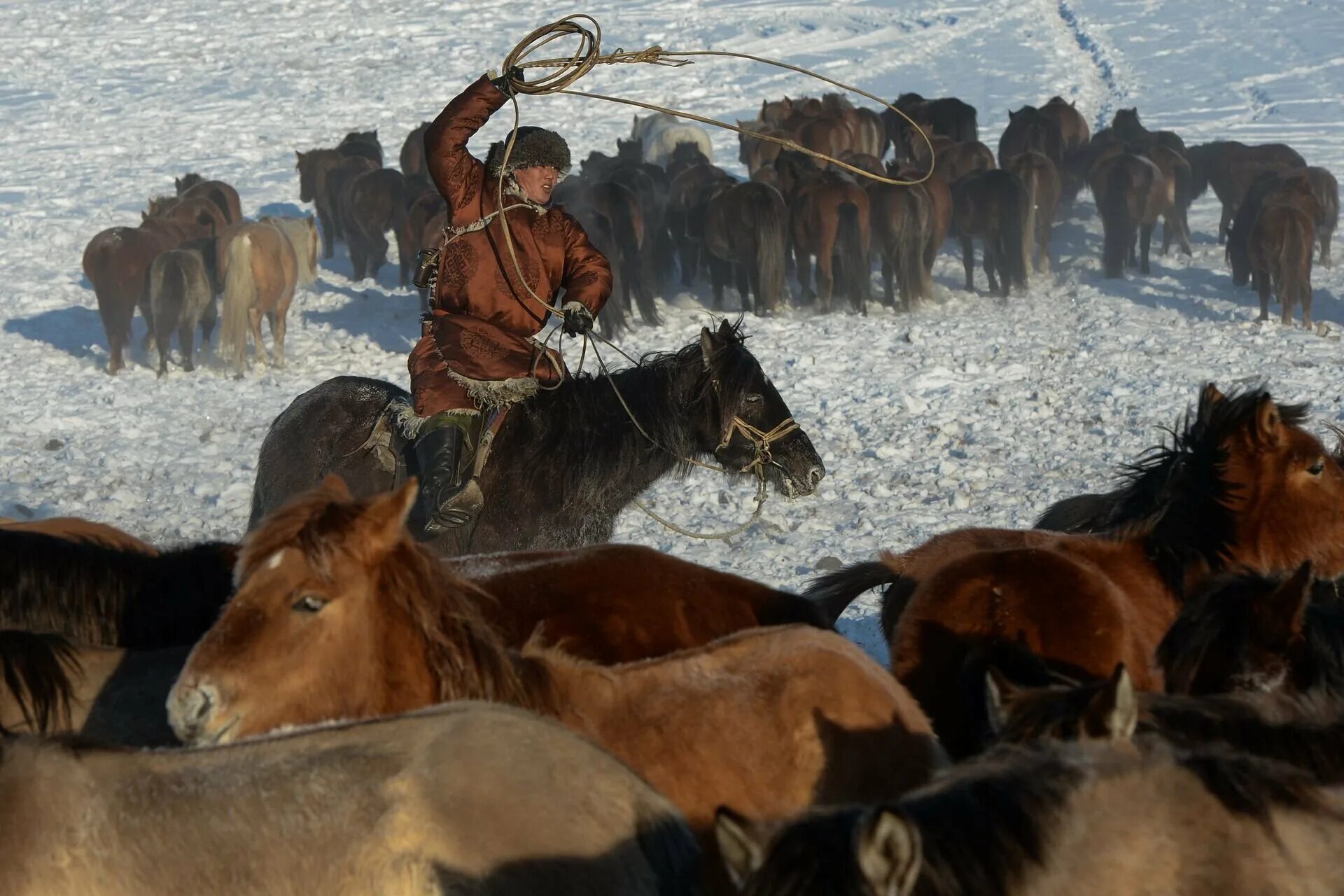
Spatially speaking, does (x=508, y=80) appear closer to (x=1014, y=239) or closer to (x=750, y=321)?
(x=750, y=321)

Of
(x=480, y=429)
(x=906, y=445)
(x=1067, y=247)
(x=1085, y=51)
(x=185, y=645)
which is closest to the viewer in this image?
(x=185, y=645)

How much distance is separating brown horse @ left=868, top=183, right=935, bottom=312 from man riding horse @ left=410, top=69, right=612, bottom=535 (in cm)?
1251

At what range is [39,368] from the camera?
1469cm

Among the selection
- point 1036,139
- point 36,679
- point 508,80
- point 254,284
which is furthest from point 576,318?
point 1036,139

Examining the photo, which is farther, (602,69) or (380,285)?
(602,69)

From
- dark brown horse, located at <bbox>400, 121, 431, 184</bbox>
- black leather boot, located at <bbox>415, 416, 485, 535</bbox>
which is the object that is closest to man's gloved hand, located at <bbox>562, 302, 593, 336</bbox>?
black leather boot, located at <bbox>415, 416, 485, 535</bbox>

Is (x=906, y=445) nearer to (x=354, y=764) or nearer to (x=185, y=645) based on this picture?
(x=185, y=645)

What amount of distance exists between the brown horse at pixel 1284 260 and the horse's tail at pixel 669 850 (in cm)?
1515

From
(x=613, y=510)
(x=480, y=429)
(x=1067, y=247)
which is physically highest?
(x=480, y=429)

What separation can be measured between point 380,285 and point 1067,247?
10.6m

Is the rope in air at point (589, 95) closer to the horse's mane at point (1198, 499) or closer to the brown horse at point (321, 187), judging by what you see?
the horse's mane at point (1198, 499)

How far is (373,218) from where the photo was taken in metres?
19.9

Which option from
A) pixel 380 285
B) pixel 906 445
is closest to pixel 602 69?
pixel 380 285

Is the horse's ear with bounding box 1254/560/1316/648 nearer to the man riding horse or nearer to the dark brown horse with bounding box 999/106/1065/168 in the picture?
the man riding horse
